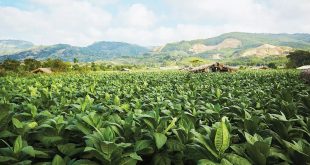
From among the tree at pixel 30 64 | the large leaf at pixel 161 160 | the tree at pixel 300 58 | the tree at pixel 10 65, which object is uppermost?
the large leaf at pixel 161 160

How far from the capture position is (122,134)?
3.19m

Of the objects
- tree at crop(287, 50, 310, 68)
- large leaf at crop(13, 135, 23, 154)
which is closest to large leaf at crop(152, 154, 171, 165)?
large leaf at crop(13, 135, 23, 154)

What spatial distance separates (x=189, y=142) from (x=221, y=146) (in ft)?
2.22

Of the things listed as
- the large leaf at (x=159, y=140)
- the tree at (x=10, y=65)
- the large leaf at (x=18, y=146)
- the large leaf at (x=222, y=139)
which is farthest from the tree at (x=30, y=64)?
the large leaf at (x=222, y=139)

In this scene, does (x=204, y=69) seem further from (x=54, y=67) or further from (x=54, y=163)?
(x=54, y=163)

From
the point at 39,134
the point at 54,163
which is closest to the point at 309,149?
the point at 54,163

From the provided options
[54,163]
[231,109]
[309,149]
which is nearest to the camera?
[54,163]

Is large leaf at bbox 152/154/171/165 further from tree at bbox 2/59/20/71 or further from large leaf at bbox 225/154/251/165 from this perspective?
tree at bbox 2/59/20/71

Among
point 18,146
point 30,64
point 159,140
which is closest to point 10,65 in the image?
point 30,64

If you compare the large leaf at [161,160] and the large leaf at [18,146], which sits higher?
the large leaf at [18,146]

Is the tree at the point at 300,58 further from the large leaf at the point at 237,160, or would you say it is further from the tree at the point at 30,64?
the large leaf at the point at 237,160

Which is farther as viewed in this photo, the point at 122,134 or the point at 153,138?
the point at 122,134

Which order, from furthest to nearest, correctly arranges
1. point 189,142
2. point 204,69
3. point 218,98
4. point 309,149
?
point 204,69
point 218,98
point 189,142
point 309,149

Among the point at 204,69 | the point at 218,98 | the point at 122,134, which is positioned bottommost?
the point at 204,69
